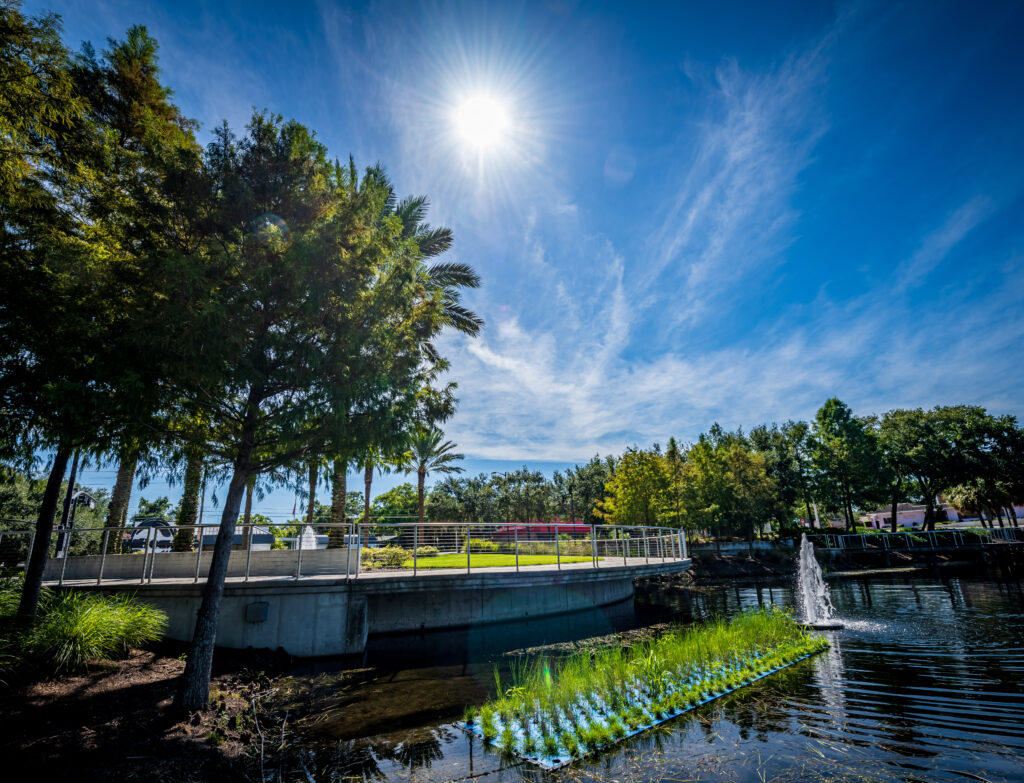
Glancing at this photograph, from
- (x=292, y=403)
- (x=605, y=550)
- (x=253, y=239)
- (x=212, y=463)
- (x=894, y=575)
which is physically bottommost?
(x=894, y=575)

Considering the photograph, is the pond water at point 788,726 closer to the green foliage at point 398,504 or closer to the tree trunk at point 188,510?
the tree trunk at point 188,510

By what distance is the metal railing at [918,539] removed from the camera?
40.8 m

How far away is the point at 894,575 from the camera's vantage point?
32.5 metres

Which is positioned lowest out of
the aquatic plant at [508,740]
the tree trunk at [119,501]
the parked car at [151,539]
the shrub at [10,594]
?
the aquatic plant at [508,740]

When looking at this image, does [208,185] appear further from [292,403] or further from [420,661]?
[420,661]

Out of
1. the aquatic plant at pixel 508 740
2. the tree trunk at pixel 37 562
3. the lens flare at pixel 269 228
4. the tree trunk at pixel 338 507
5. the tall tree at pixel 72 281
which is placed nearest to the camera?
the aquatic plant at pixel 508 740

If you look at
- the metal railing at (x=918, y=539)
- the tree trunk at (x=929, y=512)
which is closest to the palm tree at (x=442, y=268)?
the metal railing at (x=918, y=539)

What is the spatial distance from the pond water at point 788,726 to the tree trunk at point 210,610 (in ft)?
6.36

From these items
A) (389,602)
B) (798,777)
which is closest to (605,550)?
(389,602)

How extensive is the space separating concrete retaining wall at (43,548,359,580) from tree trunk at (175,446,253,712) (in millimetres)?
5024

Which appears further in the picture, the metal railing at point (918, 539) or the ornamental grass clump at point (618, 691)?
the metal railing at point (918, 539)

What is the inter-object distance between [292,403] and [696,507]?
119 feet

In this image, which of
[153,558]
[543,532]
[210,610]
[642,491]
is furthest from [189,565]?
[642,491]

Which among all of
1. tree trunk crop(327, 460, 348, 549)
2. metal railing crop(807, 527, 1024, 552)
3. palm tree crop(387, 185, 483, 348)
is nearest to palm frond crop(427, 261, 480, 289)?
palm tree crop(387, 185, 483, 348)
